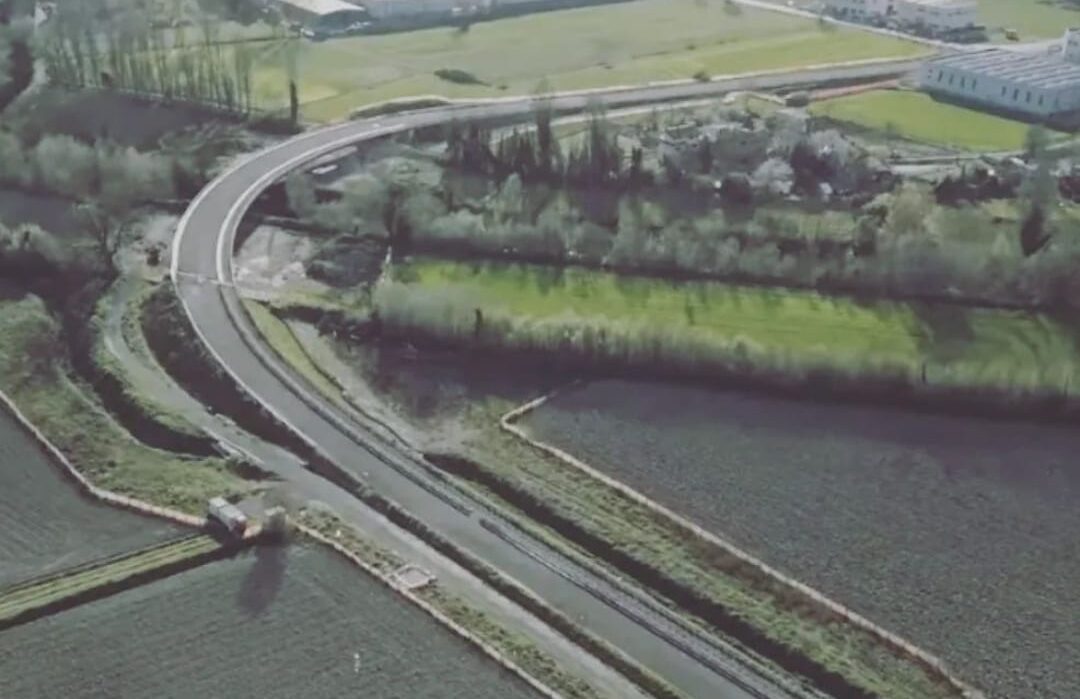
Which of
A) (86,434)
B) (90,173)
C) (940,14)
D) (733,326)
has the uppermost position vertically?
(940,14)

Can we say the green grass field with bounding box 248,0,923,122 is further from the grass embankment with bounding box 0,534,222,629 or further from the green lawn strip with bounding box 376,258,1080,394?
the grass embankment with bounding box 0,534,222,629

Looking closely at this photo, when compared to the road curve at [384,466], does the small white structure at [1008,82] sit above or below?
above

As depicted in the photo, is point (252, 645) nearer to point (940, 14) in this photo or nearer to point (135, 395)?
point (135, 395)

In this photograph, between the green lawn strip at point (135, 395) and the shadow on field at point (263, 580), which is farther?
the green lawn strip at point (135, 395)

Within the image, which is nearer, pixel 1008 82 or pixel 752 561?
pixel 752 561

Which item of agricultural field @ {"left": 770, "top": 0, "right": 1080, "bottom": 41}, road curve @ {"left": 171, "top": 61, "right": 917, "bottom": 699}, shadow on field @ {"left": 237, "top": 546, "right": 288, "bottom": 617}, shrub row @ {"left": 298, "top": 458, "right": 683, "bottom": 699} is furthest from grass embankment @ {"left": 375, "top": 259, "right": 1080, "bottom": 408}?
agricultural field @ {"left": 770, "top": 0, "right": 1080, "bottom": 41}

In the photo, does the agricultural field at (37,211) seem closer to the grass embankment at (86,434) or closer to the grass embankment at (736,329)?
the grass embankment at (86,434)

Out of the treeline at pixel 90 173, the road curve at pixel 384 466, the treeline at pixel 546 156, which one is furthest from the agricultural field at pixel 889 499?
the treeline at pixel 90 173

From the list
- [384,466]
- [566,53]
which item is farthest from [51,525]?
[566,53]
